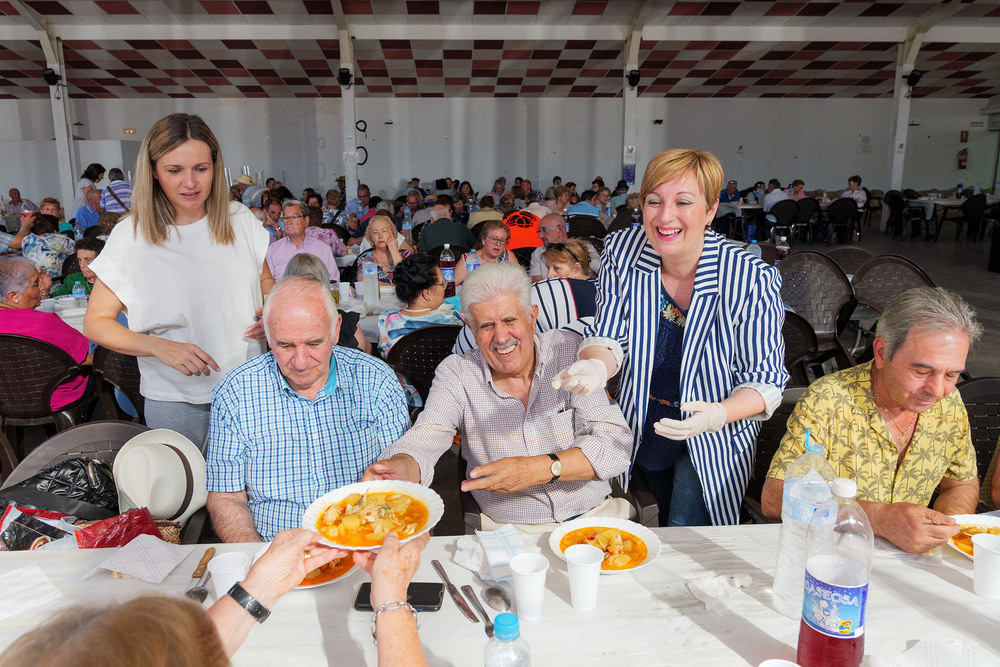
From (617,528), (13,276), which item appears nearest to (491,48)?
(13,276)

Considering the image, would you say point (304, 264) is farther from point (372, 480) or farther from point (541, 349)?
point (372, 480)

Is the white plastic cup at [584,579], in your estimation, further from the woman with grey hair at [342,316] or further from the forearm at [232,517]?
the woman with grey hair at [342,316]

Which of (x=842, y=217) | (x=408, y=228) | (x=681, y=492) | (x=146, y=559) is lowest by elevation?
(x=681, y=492)

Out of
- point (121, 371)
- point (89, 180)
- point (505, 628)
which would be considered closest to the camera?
point (505, 628)

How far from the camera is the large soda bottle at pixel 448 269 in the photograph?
417 cm

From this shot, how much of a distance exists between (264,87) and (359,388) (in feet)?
46.7

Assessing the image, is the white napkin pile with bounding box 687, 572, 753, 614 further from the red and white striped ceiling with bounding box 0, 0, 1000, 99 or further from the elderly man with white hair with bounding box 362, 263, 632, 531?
the red and white striped ceiling with bounding box 0, 0, 1000, 99

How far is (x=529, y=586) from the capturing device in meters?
1.17

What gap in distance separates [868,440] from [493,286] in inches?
40.3

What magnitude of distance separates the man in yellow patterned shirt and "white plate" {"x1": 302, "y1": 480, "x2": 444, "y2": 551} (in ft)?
2.72

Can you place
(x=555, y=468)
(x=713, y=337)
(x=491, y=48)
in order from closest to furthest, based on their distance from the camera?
(x=555, y=468) → (x=713, y=337) → (x=491, y=48)

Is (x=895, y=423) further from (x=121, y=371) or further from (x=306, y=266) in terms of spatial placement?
(x=121, y=371)

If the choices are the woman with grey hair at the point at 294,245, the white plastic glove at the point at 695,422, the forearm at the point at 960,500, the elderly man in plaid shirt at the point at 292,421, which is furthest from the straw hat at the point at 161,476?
the woman with grey hair at the point at 294,245

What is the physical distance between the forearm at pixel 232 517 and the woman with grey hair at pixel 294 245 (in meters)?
3.17
